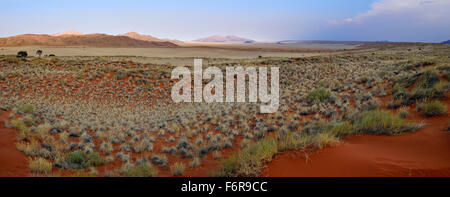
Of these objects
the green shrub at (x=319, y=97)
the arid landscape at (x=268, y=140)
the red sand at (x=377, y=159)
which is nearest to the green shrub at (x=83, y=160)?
the arid landscape at (x=268, y=140)

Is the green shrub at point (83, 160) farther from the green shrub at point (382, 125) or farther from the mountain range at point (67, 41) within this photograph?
the mountain range at point (67, 41)

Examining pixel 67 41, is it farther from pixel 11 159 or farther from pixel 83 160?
pixel 83 160

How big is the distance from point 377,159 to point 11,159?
745 cm

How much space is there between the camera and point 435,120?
20.3ft

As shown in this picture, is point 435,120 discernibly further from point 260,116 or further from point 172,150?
point 172,150

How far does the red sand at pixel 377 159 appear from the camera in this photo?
396 centimetres

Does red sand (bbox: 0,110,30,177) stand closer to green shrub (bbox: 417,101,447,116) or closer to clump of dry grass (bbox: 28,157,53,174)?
clump of dry grass (bbox: 28,157,53,174)

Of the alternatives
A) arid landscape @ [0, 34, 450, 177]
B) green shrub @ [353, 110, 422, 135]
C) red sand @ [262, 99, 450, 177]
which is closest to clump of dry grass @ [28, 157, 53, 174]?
arid landscape @ [0, 34, 450, 177]

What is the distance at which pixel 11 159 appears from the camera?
16.6 ft

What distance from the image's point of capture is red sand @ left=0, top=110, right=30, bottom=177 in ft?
14.7

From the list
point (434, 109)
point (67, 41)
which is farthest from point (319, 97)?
point (67, 41)

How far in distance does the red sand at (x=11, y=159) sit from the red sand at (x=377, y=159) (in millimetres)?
4711
